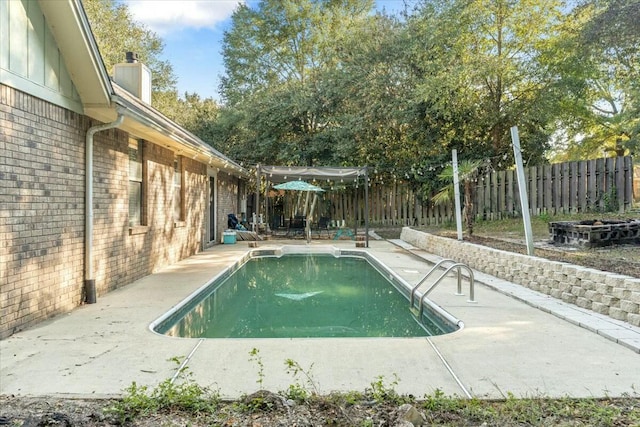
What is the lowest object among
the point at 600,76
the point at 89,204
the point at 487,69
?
the point at 89,204

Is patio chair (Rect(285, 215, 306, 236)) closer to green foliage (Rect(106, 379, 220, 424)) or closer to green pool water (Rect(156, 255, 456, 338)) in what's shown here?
green pool water (Rect(156, 255, 456, 338))

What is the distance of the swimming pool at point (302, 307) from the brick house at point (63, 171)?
1386 mm

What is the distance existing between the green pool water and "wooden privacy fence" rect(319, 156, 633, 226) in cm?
626

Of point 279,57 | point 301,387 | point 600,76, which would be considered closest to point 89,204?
point 301,387

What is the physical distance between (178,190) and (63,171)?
195 inches

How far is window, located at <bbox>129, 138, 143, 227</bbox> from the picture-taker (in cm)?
734

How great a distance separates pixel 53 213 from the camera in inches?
193

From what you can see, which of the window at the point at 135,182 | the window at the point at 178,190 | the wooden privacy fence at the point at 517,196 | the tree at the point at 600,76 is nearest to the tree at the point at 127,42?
the window at the point at 178,190

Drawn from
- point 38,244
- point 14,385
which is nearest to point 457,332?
point 14,385

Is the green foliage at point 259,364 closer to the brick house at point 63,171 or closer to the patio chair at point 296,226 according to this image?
the brick house at point 63,171

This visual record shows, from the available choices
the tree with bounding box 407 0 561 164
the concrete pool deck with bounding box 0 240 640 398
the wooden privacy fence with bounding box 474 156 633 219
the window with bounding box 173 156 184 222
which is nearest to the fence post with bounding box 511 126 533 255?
the concrete pool deck with bounding box 0 240 640 398

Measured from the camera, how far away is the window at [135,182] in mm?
7344

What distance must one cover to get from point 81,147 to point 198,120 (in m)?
19.1

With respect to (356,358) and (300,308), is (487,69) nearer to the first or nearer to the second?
(300,308)
